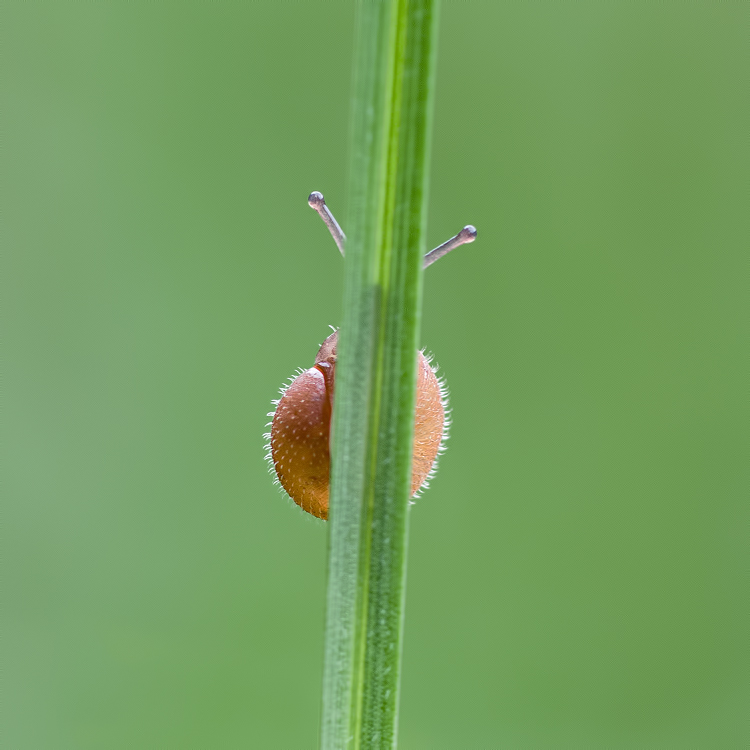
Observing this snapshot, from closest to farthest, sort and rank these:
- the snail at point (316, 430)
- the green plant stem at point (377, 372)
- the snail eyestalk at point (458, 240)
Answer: the green plant stem at point (377, 372)
the snail at point (316, 430)
the snail eyestalk at point (458, 240)

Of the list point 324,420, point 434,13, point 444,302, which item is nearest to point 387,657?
point 324,420

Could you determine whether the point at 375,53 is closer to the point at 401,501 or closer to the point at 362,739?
the point at 401,501

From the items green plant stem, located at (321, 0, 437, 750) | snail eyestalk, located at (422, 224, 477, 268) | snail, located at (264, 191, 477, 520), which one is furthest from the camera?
snail eyestalk, located at (422, 224, 477, 268)

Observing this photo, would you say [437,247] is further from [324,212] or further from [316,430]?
[316,430]

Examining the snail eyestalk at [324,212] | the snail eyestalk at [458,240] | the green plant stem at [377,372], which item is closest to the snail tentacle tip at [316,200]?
the snail eyestalk at [324,212]

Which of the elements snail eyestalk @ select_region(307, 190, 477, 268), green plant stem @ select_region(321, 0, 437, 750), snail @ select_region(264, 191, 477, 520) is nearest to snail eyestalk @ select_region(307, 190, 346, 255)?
snail eyestalk @ select_region(307, 190, 477, 268)

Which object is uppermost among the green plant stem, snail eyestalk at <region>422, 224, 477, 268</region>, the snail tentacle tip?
the snail tentacle tip

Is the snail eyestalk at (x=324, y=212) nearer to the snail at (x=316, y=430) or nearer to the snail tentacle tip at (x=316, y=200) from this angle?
the snail tentacle tip at (x=316, y=200)

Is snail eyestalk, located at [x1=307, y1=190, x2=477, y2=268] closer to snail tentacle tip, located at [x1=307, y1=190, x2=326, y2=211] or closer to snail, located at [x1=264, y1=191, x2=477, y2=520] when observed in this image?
snail tentacle tip, located at [x1=307, y1=190, x2=326, y2=211]
